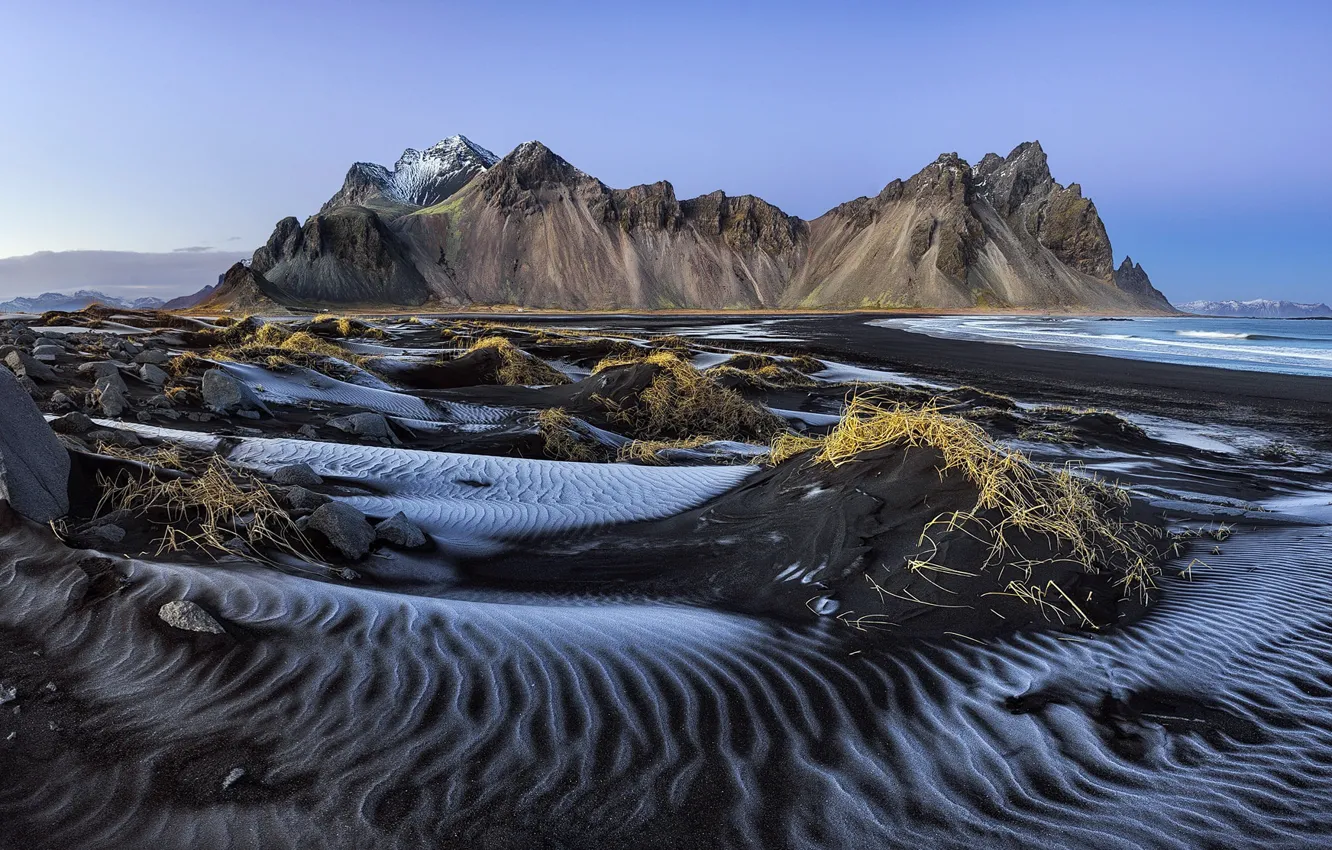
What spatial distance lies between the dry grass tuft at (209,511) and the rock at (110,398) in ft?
13.3

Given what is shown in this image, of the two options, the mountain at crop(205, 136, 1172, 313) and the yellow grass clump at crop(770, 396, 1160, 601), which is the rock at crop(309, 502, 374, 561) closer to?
the yellow grass clump at crop(770, 396, 1160, 601)

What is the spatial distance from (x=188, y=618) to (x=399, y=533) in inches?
59.9

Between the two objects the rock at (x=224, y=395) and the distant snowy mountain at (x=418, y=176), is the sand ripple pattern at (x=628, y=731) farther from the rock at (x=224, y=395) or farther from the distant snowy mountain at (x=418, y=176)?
the distant snowy mountain at (x=418, y=176)

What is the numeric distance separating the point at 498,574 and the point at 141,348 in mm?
12077

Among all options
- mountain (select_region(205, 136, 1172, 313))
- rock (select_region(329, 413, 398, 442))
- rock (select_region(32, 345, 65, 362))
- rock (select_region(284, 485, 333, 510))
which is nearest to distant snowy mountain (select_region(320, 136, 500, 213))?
mountain (select_region(205, 136, 1172, 313))

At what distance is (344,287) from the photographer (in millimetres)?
89562

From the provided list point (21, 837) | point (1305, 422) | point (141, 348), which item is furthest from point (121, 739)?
point (1305, 422)

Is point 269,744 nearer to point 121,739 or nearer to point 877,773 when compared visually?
point 121,739

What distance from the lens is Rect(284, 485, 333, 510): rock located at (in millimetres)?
3791

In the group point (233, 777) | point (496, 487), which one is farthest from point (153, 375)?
point (233, 777)

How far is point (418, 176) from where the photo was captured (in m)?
160

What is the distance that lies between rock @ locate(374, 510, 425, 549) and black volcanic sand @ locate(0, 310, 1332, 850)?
0.17 metres

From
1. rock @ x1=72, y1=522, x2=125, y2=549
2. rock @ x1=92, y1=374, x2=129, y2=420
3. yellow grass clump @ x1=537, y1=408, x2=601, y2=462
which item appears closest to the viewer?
rock @ x1=72, y1=522, x2=125, y2=549

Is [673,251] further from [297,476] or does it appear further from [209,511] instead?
[209,511]
